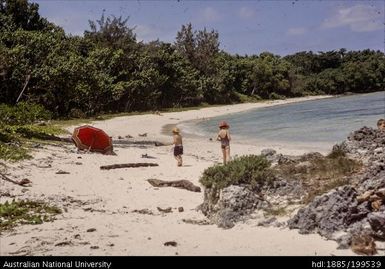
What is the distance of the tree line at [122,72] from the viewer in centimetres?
3067

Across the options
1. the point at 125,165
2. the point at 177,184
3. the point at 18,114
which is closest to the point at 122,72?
the point at 18,114

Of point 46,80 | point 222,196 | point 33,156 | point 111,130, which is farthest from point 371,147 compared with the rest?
point 46,80

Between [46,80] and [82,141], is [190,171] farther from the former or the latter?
[46,80]

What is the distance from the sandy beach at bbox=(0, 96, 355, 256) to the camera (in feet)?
22.3

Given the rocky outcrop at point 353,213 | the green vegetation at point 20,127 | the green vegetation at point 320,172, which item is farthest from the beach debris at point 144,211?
the green vegetation at point 20,127

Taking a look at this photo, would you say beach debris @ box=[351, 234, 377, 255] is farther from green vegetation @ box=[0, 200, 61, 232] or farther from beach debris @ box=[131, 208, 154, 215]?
green vegetation @ box=[0, 200, 61, 232]

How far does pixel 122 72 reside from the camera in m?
44.6

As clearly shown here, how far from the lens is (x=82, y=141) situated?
17234mm

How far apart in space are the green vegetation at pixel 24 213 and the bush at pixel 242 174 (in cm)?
313

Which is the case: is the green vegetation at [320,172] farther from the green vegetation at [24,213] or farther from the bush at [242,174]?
the green vegetation at [24,213]

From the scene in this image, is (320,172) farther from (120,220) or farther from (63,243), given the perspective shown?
(63,243)

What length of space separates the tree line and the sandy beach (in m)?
9.15

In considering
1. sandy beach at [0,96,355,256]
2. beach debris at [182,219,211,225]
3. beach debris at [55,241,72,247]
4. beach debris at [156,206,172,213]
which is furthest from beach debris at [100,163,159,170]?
beach debris at [55,241,72,247]

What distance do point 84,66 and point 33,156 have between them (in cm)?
2182
